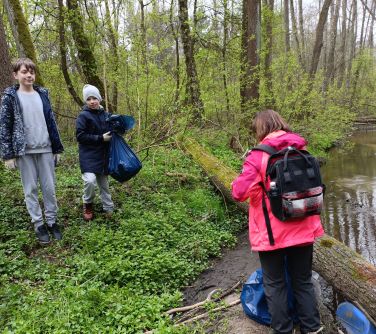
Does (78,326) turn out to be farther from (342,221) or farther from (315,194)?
(342,221)

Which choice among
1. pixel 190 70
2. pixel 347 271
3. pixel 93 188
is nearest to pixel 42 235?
pixel 93 188

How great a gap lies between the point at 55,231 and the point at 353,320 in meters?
3.78

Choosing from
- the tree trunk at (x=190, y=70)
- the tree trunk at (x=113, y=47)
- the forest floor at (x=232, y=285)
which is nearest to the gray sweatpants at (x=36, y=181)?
the forest floor at (x=232, y=285)

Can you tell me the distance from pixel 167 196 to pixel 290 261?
3.82 meters

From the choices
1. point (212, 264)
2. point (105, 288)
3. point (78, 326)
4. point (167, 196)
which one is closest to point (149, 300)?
point (105, 288)

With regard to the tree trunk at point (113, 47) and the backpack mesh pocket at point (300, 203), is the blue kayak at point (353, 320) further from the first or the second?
the tree trunk at point (113, 47)

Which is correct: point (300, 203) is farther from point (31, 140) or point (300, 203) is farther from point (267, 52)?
point (267, 52)

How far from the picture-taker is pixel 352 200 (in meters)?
9.26

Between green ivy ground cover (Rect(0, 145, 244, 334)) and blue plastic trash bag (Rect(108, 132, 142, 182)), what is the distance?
73 centimetres

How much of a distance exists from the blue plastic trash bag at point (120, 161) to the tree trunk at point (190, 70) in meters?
3.61

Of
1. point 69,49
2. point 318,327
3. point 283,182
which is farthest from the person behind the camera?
point 69,49

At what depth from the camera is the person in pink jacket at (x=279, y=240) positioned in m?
2.90

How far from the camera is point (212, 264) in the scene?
5109mm

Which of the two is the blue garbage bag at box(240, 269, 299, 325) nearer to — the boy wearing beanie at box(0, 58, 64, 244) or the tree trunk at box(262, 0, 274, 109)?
the boy wearing beanie at box(0, 58, 64, 244)
